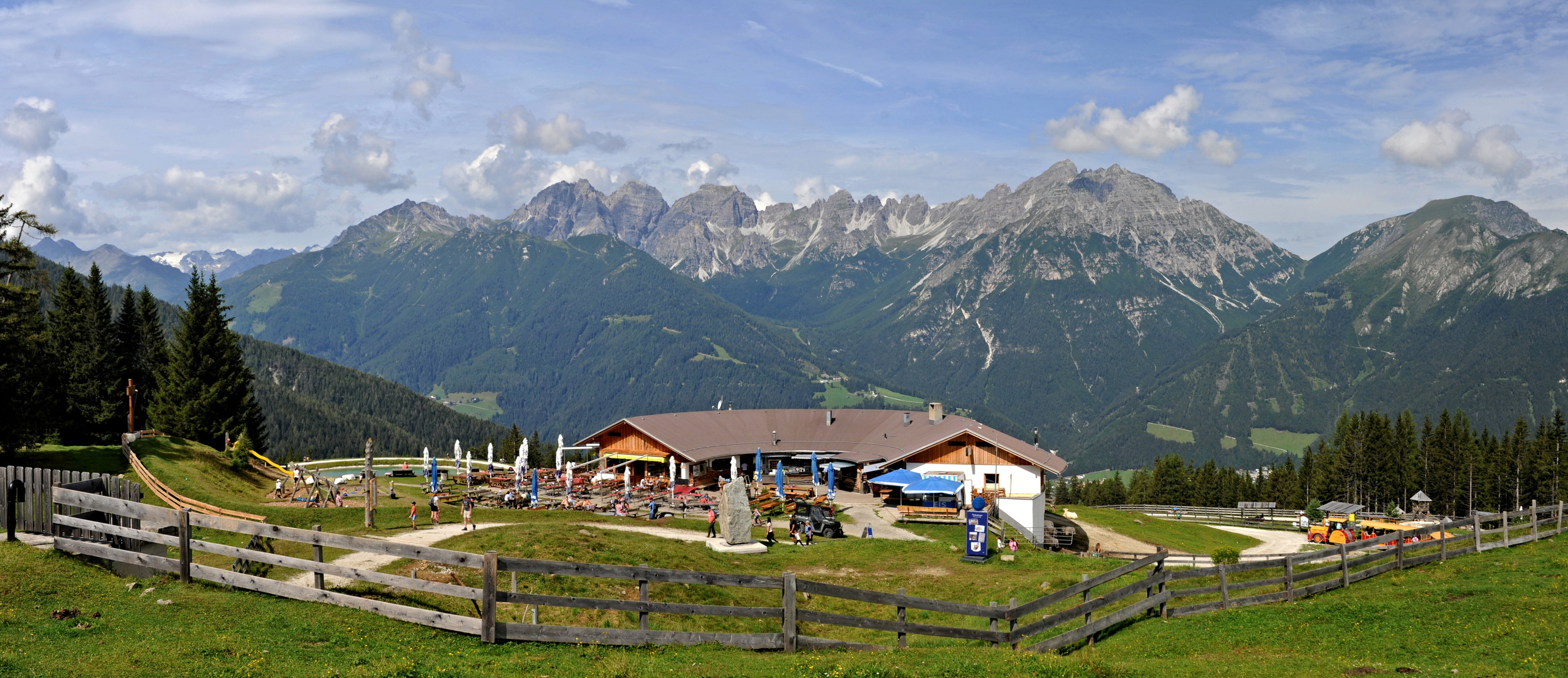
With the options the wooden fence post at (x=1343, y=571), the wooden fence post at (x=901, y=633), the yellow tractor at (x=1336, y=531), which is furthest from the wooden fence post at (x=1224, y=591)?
the yellow tractor at (x=1336, y=531)

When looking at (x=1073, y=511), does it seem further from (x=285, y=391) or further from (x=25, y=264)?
(x=285, y=391)

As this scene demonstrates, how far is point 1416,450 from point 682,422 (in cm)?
9170

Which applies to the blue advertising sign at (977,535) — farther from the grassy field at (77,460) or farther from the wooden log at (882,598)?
the grassy field at (77,460)

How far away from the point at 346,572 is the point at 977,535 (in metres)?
25.3

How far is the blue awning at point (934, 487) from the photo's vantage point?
177 feet

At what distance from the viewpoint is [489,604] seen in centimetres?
1354

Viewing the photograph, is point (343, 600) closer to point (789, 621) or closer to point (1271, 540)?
point (789, 621)

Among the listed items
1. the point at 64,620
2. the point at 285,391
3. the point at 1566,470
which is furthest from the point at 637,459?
the point at 285,391

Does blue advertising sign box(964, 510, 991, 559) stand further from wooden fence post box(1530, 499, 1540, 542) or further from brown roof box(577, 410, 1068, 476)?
brown roof box(577, 410, 1068, 476)

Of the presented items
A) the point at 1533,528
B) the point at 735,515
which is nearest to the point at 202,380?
the point at 735,515

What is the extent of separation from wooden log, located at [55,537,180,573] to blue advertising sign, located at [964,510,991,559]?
86.1 feet

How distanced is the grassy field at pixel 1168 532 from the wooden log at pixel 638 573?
148 feet

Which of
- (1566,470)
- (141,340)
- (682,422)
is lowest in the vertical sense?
(1566,470)

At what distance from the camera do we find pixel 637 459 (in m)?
69.1
